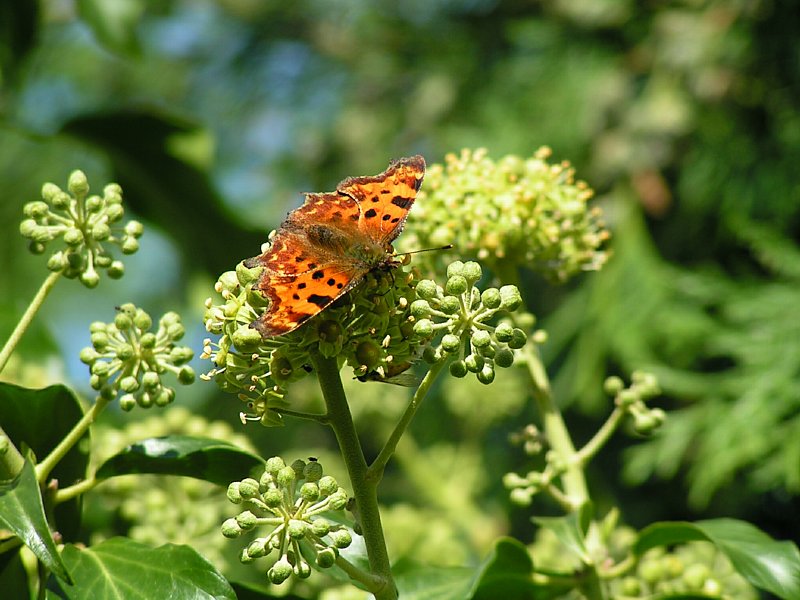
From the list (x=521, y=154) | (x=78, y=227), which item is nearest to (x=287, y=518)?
(x=78, y=227)

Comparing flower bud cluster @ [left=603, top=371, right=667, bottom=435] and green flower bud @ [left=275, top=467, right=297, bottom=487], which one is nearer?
green flower bud @ [left=275, top=467, right=297, bottom=487]

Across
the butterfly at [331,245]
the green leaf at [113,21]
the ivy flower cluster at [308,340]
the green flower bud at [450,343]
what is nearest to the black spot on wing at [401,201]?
the butterfly at [331,245]

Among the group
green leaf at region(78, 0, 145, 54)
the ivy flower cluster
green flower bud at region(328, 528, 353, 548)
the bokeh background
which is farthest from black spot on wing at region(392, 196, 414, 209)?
green leaf at region(78, 0, 145, 54)

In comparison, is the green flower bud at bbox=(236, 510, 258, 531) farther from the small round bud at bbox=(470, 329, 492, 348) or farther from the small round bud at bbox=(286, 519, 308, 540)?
the small round bud at bbox=(470, 329, 492, 348)

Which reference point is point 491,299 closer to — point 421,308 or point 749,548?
point 421,308

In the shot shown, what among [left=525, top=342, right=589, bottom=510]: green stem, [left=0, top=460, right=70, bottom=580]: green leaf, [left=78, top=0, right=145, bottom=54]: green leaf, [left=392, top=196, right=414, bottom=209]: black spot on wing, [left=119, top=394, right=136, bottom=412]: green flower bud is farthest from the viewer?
[left=78, top=0, right=145, bottom=54]: green leaf

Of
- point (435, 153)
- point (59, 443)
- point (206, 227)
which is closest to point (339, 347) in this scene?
point (59, 443)
